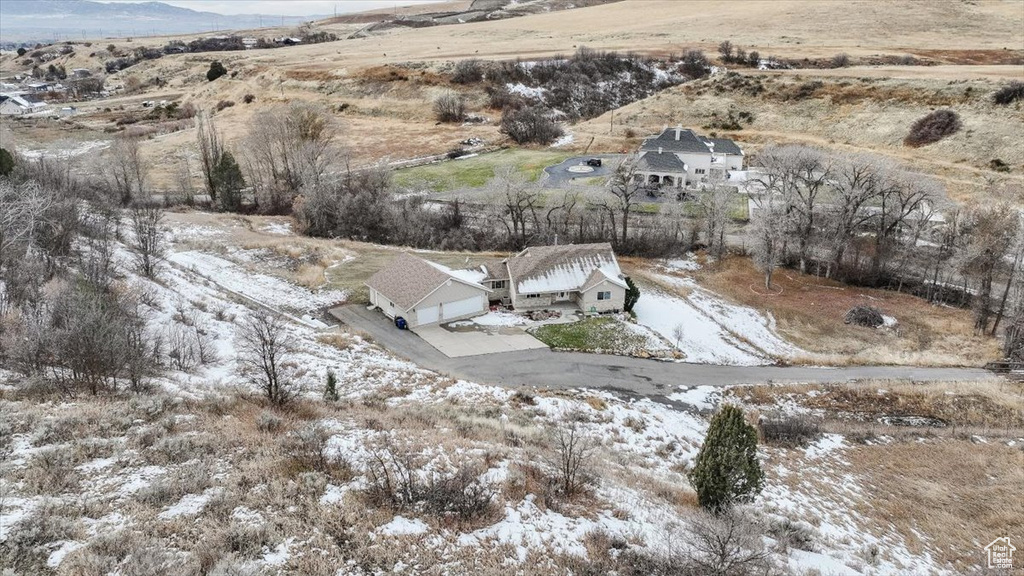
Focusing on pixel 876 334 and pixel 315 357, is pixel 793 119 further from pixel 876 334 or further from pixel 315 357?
pixel 315 357

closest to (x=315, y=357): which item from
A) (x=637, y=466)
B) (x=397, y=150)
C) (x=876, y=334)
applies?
(x=637, y=466)

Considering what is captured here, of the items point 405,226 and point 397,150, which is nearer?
point 405,226

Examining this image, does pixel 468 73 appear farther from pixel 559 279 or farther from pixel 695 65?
pixel 559 279

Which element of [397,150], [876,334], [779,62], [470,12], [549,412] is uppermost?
[470,12]

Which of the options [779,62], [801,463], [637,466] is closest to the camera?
[637,466]

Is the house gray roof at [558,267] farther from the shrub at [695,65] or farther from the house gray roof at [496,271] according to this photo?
the shrub at [695,65]
